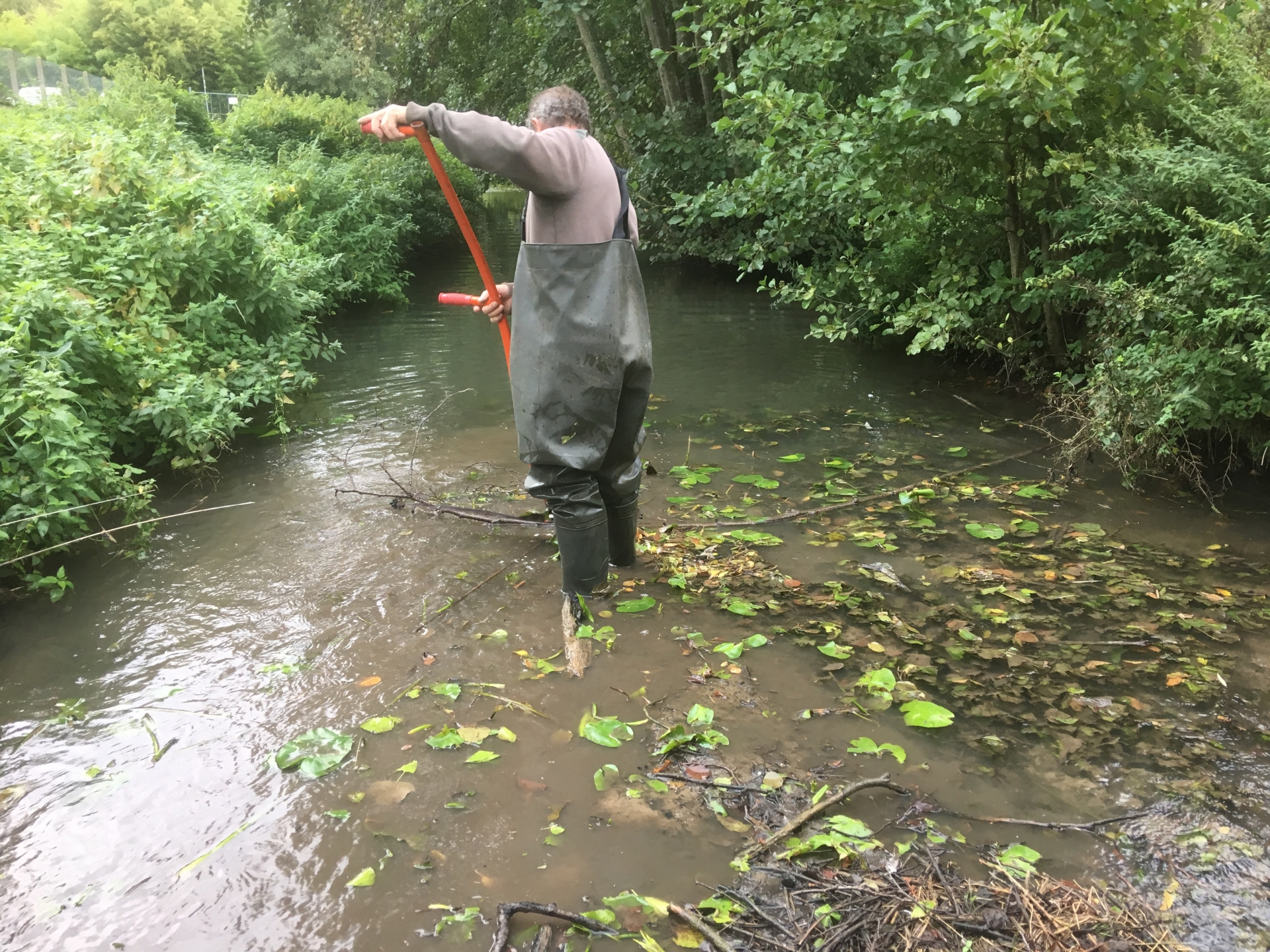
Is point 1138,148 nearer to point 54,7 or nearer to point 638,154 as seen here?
point 638,154

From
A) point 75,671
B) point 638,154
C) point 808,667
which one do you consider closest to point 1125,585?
point 808,667

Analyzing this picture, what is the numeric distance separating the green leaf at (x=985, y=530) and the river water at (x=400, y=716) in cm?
42

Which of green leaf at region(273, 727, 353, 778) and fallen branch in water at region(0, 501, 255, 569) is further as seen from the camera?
fallen branch in water at region(0, 501, 255, 569)

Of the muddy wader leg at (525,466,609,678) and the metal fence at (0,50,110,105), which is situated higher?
the metal fence at (0,50,110,105)

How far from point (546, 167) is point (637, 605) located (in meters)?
1.93

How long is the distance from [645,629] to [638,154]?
44.9ft

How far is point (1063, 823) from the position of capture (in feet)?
7.89

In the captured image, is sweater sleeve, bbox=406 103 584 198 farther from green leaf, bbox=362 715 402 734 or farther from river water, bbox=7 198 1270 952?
green leaf, bbox=362 715 402 734

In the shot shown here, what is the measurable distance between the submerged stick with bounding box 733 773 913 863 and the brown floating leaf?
3.55ft

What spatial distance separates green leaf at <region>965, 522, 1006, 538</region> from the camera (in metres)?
4.38

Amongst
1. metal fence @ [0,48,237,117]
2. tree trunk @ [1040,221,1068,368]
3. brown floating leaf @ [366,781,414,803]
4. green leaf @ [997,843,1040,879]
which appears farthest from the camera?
metal fence @ [0,48,237,117]

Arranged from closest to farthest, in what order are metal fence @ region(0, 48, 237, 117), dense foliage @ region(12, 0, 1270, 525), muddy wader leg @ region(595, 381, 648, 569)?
muddy wader leg @ region(595, 381, 648, 569) → dense foliage @ region(12, 0, 1270, 525) → metal fence @ region(0, 48, 237, 117)

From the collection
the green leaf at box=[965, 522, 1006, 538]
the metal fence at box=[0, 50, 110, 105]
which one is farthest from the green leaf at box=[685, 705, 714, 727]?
the metal fence at box=[0, 50, 110, 105]

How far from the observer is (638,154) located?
15477 millimetres
